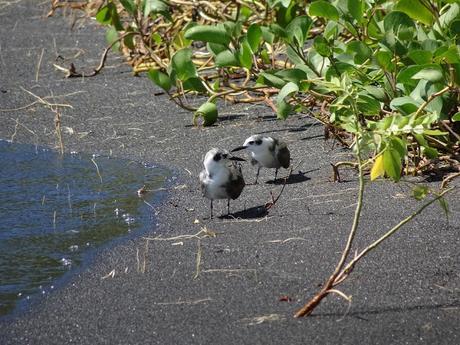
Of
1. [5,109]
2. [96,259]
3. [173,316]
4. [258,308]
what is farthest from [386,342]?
[5,109]

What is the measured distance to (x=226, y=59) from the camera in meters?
6.71

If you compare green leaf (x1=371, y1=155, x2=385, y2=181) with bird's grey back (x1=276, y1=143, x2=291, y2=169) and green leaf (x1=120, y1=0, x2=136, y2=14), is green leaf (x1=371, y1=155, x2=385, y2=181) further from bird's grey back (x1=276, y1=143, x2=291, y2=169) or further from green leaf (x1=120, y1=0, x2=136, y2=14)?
green leaf (x1=120, y1=0, x2=136, y2=14)

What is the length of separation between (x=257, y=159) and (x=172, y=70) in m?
1.29

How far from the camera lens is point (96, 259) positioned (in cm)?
500

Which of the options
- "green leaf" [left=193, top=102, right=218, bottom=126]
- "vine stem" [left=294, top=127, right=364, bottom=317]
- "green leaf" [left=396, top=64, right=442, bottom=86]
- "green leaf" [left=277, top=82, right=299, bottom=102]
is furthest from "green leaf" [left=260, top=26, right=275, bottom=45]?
"vine stem" [left=294, top=127, right=364, bottom=317]

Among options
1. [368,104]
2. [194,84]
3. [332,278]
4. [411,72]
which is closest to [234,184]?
[368,104]

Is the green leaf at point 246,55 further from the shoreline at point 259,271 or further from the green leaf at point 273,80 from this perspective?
the shoreline at point 259,271

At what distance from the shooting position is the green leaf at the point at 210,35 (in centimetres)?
666

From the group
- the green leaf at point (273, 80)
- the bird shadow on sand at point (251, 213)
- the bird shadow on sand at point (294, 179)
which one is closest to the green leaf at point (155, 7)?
the green leaf at point (273, 80)

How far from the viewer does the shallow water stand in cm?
492

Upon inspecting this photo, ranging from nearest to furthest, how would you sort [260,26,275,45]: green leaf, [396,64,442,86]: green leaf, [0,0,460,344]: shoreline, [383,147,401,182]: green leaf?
[0,0,460,344]: shoreline, [383,147,401,182]: green leaf, [396,64,442,86]: green leaf, [260,26,275,45]: green leaf

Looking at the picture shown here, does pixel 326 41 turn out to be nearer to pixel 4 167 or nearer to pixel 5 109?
pixel 4 167

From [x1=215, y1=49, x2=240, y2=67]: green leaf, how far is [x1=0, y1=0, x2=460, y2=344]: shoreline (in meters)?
0.54

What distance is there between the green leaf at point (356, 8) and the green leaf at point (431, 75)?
32.1 inches
